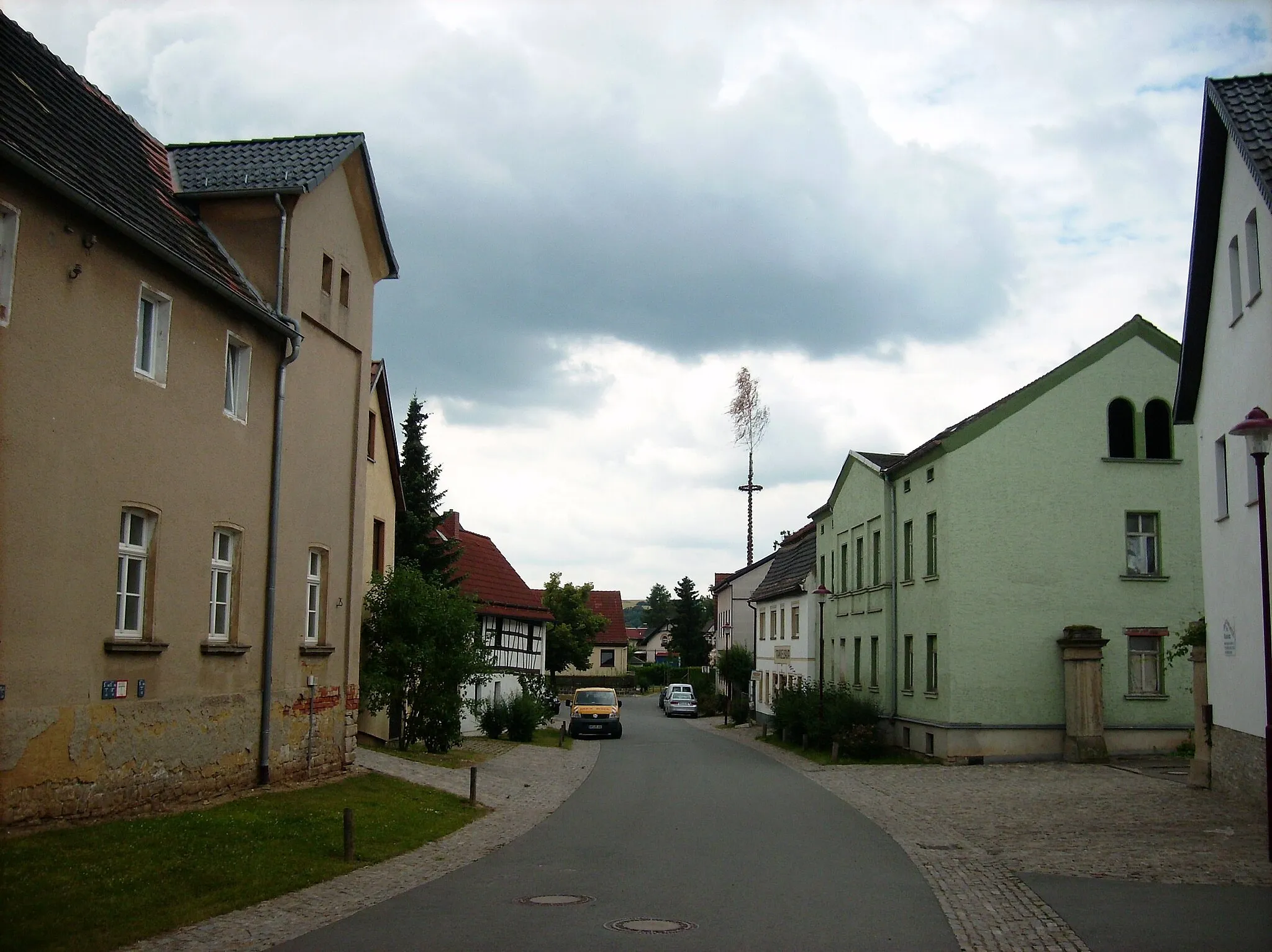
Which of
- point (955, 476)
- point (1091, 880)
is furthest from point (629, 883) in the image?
point (955, 476)

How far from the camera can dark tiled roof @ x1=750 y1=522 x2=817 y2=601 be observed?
4988 centimetres

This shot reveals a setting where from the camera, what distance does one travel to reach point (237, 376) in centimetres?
1698

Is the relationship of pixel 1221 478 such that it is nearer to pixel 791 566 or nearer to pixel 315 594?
pixel 315 594

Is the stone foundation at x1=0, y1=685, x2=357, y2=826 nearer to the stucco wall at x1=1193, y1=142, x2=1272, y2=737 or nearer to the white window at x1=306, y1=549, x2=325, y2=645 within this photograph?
the white window at x1=306, y1=549, x2=325, y2=645

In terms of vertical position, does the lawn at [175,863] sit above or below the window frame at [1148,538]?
below

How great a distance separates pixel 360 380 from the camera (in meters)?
21.8

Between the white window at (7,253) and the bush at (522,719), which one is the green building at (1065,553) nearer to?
the bush at (522,719)

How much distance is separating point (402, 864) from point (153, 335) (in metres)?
7.02

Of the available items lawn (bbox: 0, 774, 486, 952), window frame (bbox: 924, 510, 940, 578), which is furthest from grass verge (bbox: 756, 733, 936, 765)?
lawn (bbox: 0, 774, 486, 952)

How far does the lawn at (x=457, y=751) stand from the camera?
25.9m

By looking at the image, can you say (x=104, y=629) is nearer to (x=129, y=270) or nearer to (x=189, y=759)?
(x=189, y=759)

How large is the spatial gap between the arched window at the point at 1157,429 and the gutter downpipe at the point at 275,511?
70.3ft

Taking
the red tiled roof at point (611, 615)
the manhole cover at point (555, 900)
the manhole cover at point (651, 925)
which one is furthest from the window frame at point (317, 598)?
the red tiled roof at point (611, 615)

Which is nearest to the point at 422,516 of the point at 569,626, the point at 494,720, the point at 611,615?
the point at 494,720
